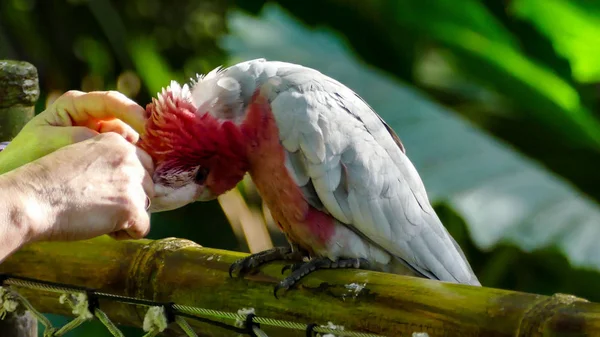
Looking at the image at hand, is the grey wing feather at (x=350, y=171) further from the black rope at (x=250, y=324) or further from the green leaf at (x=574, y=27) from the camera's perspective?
the green leaf at (x=574, y=27)

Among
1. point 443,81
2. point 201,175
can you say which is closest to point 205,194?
point 201,175

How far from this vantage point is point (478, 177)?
1801 millimetres

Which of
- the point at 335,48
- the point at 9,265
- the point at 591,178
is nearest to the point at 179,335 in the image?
the point at 9,265

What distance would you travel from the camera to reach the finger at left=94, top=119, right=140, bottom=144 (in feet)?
3.64

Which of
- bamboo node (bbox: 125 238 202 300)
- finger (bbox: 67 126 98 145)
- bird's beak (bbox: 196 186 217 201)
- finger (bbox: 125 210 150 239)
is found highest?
finger (bbox: 67 126 98 145)

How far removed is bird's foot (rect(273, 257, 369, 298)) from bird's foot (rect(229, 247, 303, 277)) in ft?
0.14

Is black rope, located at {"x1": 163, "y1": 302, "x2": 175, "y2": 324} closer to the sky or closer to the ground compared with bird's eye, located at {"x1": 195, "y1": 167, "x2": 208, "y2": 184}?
closer to the sky

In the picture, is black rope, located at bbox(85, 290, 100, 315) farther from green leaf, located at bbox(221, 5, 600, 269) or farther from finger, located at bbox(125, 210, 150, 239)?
green leaf, located at bbox(221, 5, 600, 269)

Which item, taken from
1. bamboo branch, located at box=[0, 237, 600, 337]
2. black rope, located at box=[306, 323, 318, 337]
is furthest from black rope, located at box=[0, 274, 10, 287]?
black rope, located at box=[306, 323, 318, 337]

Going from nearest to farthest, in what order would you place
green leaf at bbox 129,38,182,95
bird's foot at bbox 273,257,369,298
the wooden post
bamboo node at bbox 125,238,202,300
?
bird's foot at bbox 273,257,369,298 → bamboo node at bbox 125,238,202,300 → the wooden post → green leaf at bbox 129,38,182,95

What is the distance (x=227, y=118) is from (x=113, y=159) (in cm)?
39

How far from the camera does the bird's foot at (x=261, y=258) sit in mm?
945

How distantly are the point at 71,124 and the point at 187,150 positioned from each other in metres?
0.19

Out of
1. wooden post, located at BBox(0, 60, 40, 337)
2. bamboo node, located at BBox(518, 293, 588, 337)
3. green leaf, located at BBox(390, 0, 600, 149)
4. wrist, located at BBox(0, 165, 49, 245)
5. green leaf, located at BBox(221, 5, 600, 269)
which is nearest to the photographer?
bamboo node, located at BBox(518, 293, 588, 337)
